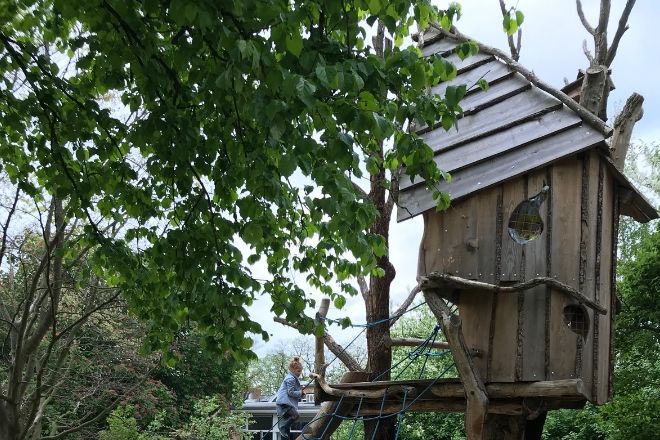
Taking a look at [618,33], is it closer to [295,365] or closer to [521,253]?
[521,253]

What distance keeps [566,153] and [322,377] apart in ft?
11.2

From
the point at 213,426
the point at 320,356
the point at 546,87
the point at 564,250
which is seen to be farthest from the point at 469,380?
the point at 213,426

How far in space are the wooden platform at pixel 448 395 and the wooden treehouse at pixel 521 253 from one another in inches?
0.5

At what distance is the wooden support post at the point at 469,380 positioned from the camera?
25.3 feet

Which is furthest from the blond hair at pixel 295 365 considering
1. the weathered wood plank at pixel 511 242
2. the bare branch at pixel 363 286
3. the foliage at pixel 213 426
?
the foliage at pixel 213 426

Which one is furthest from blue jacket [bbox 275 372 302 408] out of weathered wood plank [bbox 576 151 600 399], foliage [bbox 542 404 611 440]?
foliage [bbox 542 404 611 440]

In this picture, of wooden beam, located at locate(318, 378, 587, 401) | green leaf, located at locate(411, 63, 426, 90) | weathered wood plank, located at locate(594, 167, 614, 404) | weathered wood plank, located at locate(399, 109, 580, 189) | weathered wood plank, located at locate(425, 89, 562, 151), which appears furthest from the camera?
weathered wood plank, located at locate(425, 89, 562, 151)

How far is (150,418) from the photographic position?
72.1 feet

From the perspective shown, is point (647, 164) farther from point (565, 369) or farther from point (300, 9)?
point (300, 9)

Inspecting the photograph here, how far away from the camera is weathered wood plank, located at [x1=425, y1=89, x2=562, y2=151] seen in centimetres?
843

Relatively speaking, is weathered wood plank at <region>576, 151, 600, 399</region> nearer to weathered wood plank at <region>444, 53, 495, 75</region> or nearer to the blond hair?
weathered wood plank at <region>444, 53, 495, 75</region>

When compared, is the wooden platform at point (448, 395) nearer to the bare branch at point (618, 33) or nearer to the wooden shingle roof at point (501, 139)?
the wooden shingle roof at point (501, 139)

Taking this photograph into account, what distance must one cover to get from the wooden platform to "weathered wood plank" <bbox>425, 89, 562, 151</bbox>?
2.27 meters

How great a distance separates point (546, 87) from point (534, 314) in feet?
7.24
